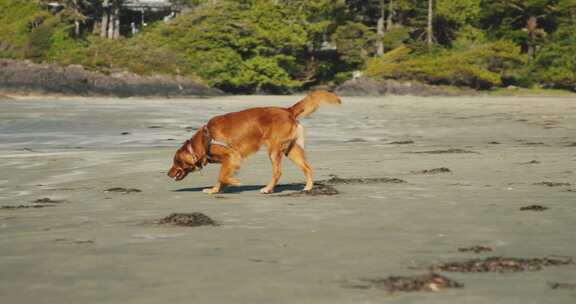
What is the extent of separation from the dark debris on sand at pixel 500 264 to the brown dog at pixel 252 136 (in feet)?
14.4

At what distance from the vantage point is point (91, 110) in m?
27.5

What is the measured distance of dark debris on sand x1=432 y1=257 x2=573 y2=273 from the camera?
5.30m

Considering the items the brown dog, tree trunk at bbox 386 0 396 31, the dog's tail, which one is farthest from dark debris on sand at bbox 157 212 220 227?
tree trunk at bbox 386 0 396 31

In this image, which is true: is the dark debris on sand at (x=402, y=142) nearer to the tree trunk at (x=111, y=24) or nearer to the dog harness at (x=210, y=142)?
the dog harness at (x=210, y=142)

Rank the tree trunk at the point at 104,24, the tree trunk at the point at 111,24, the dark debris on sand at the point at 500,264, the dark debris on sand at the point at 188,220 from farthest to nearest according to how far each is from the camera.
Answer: the tree trunk at the point at 104,24
the tree trunk at the point at 111,24
the dark debris on sand at the point at 188,220
the dark debris on sand at the point at 500,264

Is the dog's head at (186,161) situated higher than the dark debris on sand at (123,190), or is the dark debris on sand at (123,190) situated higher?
the dog's head at (186,161)

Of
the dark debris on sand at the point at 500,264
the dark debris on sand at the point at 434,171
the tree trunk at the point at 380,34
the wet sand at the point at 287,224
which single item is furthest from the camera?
the tree trunk at the point at 380,34

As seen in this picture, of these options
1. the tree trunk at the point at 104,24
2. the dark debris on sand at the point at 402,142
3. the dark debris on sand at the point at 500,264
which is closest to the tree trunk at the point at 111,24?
the tree trunk at the point at 104,24

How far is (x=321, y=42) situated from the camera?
44625 millimetres

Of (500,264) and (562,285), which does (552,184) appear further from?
(562,285)

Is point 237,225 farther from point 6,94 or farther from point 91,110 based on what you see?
point 6,94

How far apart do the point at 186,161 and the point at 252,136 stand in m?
0.84

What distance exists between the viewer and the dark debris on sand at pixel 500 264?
5.30 metres

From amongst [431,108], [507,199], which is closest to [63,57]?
[431,108]
